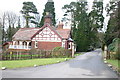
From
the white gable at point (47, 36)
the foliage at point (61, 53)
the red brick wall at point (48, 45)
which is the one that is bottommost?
the foliage at point (61, 53)

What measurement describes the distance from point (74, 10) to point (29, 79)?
43.2m

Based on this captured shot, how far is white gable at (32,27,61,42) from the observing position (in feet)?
105

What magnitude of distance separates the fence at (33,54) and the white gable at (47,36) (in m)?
9.08

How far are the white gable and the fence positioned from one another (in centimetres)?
908

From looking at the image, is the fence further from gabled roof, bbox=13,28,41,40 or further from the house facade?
gabled roof, bbox=13,28,41,40

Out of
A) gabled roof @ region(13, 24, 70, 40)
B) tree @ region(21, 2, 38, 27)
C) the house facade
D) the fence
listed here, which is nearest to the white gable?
the house facade

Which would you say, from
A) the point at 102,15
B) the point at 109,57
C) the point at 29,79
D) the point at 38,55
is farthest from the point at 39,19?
the point at 29,79

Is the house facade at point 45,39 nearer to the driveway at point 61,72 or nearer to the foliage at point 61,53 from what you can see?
the foliage at point 61,53

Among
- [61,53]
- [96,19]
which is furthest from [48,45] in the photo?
[96,19]

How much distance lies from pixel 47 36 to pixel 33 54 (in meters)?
12.1

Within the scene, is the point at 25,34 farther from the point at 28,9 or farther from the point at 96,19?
the point at 96,19

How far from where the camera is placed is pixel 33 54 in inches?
819

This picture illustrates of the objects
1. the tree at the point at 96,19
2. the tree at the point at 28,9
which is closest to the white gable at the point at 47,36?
the tree at the point at 28,9

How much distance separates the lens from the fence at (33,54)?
17708 mm
